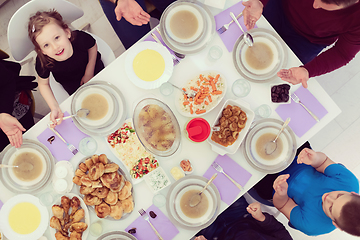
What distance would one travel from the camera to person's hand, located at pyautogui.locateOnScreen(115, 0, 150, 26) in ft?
5.19

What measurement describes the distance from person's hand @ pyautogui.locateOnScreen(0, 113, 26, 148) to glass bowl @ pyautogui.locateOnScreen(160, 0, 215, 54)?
109cm

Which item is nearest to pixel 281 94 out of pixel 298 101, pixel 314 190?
pixel 298 101

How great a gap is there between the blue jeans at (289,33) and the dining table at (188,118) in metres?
0.44

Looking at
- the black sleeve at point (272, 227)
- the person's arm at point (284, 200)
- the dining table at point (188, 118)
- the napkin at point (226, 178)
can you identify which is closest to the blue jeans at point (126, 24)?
the dining table at point (188, 118)

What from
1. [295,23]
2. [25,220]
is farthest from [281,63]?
[25,220]

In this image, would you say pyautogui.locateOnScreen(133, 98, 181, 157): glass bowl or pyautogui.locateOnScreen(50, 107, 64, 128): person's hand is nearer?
pyautogui.locateOnScreen(133, 98, 181, 157): glass bowl

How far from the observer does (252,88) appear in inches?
58.0

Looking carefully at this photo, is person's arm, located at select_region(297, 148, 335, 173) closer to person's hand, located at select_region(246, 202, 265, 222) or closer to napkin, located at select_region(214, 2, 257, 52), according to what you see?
person's hand, located at select_region(246, 202, 265, 222)

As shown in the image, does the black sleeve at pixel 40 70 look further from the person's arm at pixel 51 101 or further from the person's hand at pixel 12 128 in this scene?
the person's hand at pixel 12 128

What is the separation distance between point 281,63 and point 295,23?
526mm

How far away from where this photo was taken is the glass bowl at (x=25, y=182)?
138 centimetres

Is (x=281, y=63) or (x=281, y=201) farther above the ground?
(x=281, y=63)

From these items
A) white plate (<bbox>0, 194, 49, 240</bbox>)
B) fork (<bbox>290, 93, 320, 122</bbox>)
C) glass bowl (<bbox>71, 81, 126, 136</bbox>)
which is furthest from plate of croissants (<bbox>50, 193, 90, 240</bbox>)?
fork (<bbox>290, 93, 320, 122</bbox>)

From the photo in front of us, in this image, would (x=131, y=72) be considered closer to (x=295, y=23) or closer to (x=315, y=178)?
(x=295, y=23)
